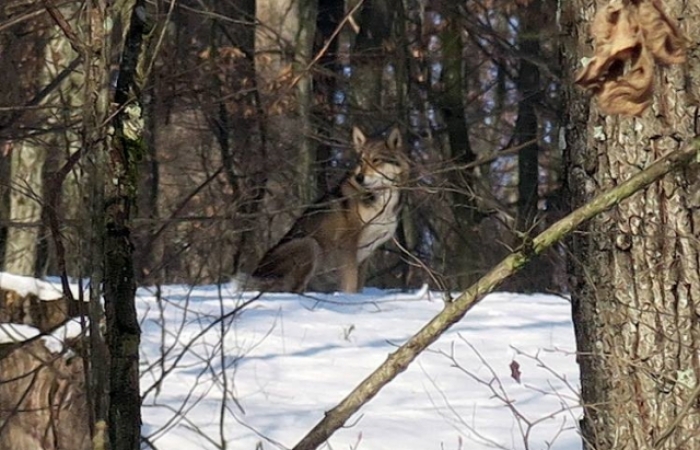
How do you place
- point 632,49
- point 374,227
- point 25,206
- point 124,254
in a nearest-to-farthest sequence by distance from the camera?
1. point 632,49
2. point 124,254
3. point 25,206
4. point 374,227

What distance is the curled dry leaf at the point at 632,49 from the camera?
2154 mm

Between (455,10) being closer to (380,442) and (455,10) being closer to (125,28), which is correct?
(380,442)

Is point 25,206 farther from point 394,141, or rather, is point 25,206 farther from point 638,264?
point 638,264

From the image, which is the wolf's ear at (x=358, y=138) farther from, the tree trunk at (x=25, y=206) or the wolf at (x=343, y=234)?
the tree trunk at (x=25, y=206)

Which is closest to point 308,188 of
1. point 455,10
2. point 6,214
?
point 455,10

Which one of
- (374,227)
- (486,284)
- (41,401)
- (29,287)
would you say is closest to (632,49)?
(486,284)

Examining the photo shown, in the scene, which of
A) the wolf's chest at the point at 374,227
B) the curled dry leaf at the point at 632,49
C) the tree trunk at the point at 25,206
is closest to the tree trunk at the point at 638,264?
the curled dry leaf at the point at 632,49

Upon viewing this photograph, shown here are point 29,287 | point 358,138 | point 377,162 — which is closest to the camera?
point 29,287

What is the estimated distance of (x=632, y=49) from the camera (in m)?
2.18

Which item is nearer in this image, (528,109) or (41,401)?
(41,401)

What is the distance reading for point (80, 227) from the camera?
325cm

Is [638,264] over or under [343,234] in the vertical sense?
under

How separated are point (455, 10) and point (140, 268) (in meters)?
9.85

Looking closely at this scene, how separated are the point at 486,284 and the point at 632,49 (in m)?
0.76
